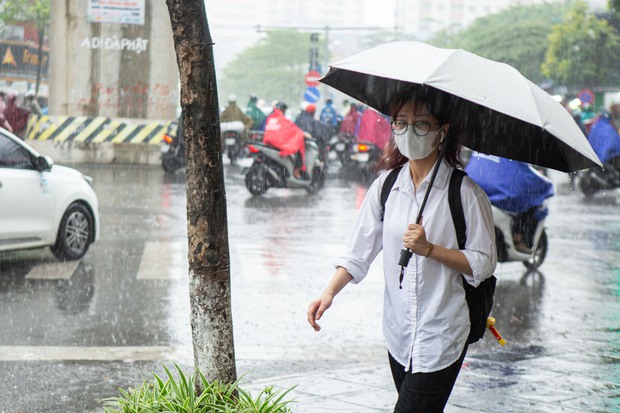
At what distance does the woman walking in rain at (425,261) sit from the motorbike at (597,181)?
59.1 ft

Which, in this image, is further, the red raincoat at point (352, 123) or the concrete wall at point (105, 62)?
the red raincoat at point (352, 123)

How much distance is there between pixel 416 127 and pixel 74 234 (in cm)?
785

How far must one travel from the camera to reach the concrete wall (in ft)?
90.1

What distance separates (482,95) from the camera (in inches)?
151

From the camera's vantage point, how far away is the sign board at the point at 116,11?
27.5m

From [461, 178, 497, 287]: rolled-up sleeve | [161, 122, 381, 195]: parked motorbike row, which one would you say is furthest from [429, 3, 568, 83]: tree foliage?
[461, 178, 497, 287]: rolled-up sleeve

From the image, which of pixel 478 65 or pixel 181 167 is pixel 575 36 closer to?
pixel 181 167

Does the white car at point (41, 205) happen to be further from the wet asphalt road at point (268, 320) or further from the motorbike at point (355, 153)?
the motorbike at point (355, 153)

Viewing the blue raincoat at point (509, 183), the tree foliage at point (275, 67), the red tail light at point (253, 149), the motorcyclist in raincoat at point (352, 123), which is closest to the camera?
the blue raincoat at point (509, 183)

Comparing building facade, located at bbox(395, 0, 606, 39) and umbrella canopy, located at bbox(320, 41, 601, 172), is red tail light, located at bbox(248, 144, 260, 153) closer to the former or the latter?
umbrella canopy, located at bbox(320, 41, 601, 172)

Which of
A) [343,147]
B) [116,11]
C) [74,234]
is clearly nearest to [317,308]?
[74,234]

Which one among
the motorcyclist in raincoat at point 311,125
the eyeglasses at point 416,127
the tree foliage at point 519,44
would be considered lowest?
the tree foliage at point 519,44

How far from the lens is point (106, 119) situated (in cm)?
2683

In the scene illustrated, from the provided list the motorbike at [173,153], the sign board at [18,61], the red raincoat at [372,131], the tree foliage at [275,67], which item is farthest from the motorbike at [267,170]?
the tree foliage at [275,67]
